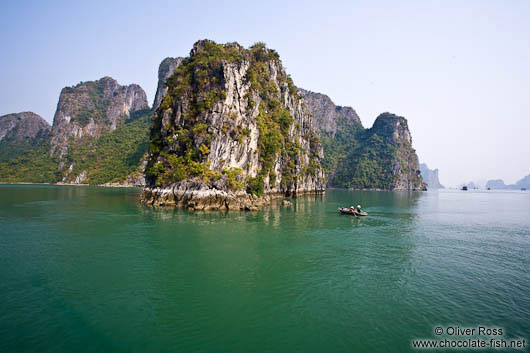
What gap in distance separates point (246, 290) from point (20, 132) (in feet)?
828

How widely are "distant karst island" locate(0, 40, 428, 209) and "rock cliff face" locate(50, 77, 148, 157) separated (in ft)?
2.88

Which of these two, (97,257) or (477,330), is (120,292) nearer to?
(97,257)

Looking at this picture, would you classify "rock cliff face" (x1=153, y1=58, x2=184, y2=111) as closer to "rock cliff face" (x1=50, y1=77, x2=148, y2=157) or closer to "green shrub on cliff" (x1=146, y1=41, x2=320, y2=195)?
"rock cliff face" (x1=50, y1=77, x2=148, y2=157)

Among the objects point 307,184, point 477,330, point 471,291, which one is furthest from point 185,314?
point 307,184

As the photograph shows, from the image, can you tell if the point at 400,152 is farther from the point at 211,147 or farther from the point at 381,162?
the point at 211,147

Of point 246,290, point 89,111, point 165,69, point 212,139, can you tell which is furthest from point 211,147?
point 89,111

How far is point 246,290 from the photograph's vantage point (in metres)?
14.1

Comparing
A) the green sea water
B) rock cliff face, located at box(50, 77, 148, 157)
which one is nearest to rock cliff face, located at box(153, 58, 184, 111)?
rock cliff face, located at box(50, 77, 148, 157)

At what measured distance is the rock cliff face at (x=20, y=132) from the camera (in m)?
181

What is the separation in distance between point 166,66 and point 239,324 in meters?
199

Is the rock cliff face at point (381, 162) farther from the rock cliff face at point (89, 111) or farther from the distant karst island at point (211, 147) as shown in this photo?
the rock cliff face at point (89, 111)

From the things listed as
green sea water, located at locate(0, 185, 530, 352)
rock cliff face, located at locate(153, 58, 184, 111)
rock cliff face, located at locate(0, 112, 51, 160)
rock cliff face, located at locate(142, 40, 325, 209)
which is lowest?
green sea water, located at locate(0, 185, 530, 352)

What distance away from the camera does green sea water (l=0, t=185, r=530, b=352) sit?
9.96 metres

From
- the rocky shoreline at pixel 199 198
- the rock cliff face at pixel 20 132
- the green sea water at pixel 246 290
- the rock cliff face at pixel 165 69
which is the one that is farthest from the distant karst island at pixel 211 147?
the green sea water at pixel 246 290
